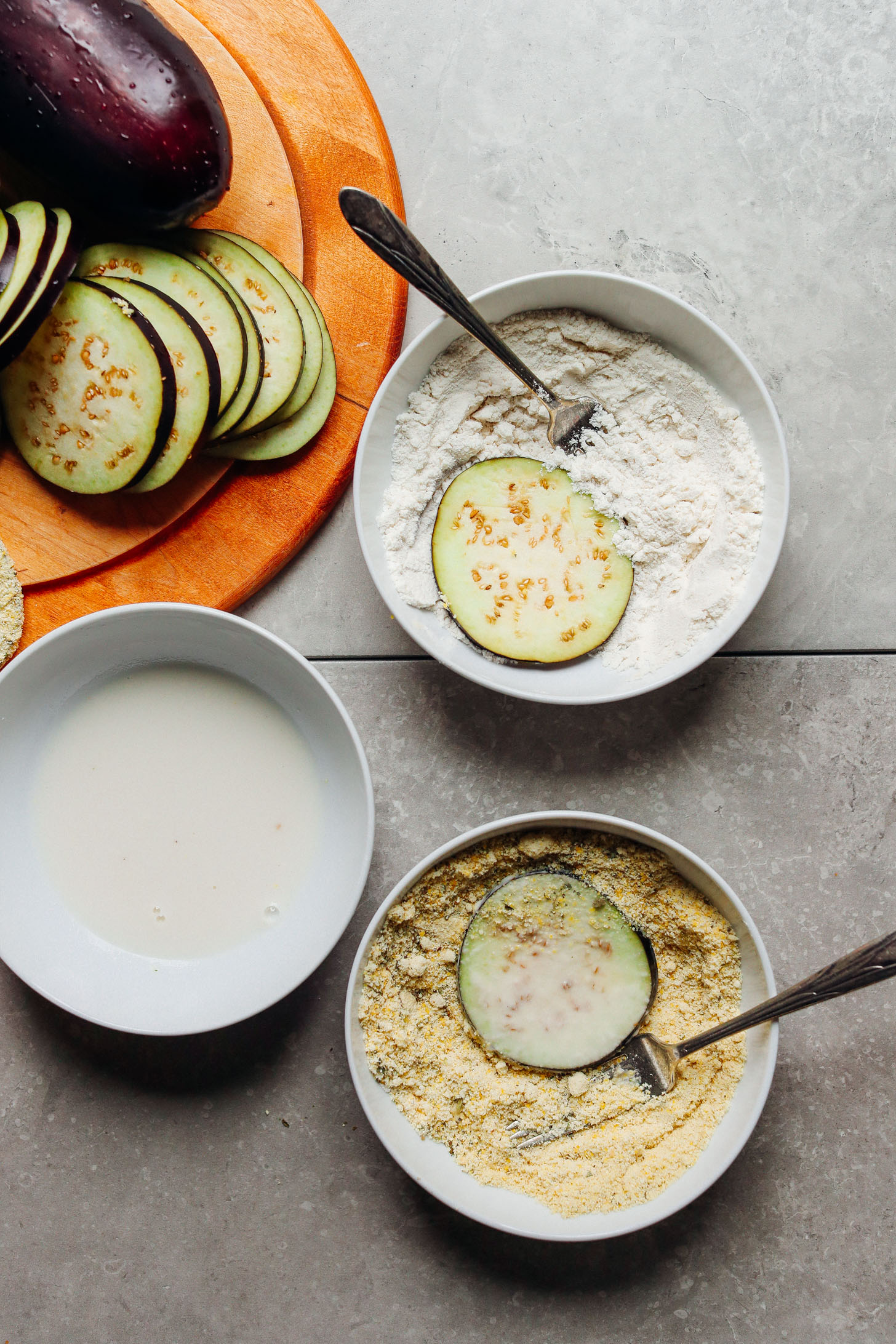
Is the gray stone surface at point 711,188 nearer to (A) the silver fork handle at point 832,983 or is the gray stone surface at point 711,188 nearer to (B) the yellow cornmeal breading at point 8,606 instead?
(B) the yellow cornmeal breading at point 8,606

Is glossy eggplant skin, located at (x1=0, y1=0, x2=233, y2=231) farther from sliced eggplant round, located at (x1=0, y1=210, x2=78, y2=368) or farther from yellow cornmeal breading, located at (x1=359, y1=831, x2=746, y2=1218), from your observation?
yellow cornmeal breading, located at (x1=359, y1=831, x2=746, y2=1218)

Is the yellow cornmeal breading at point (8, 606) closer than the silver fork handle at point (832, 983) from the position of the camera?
No

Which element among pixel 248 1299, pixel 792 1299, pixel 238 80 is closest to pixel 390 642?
pixel 238 80

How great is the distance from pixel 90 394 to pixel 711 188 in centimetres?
101

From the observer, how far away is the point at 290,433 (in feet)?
4.12

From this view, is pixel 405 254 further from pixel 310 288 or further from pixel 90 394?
pixel 90 394

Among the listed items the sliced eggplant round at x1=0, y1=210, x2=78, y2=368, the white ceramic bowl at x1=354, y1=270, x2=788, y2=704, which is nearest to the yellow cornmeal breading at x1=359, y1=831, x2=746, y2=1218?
the white ceramic bowl at x1=354, y1=270, x2=788, y2=704

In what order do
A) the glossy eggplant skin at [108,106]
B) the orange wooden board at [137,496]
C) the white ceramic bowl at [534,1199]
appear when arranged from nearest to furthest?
the glossy eggplant skin at [108,106] < the white ceramic bowl at [534,1199] < the orange wooden board at [137,496]

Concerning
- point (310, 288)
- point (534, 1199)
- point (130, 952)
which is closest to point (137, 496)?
point (310, 288)

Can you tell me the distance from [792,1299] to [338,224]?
181 centimetres

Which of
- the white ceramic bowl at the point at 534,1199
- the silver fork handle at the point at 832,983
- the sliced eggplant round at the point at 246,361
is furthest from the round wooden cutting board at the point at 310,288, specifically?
the silver fork handle at the point at 832,983

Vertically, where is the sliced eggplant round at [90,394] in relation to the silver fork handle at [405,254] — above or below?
above

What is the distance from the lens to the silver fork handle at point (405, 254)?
1.10 m

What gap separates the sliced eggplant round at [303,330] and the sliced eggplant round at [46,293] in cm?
21
